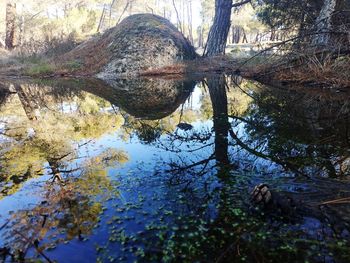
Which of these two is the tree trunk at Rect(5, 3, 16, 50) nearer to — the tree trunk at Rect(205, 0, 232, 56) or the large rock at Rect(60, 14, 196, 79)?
the large rock at Rect(60, 14, 196, 79)

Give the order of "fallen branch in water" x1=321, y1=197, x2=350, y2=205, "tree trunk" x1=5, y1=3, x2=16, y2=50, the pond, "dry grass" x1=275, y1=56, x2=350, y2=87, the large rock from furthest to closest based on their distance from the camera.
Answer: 1. "tree trunk" x1=5, y1=3, x2=16, y2=50
2. the large rock
3. "dry grass" x1=275, y1=56, x2=350, y2=87
4. "fallen branch in water" x1=321, y1=197, x2=350, y2=205
5. the pond

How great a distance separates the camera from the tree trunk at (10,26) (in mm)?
19062

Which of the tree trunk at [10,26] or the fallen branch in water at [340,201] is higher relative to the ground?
the tree trunk at [10,26]

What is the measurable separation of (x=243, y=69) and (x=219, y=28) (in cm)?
335

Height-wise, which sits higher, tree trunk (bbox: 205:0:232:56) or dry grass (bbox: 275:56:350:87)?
tree trunk (bbox: 205:0:232:56)

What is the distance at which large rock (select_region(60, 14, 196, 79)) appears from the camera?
44.1ft

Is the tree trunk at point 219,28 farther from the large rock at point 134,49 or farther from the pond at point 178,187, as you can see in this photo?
the pond at point 178,187

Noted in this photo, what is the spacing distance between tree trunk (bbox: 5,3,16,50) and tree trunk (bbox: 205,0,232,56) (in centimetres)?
1237

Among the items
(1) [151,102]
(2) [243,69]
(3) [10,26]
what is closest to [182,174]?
(1) [151,102]

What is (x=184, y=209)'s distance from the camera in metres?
2.07

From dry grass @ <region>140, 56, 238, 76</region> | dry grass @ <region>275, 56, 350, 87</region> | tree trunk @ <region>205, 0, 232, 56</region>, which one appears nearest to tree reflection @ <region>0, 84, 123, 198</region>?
dry grass @ <region>275, 56, 350, 87</region>

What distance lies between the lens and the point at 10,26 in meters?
19.1

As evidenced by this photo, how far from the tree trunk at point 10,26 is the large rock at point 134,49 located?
6253 mm

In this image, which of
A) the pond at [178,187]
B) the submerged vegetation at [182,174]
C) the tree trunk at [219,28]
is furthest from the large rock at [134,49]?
the pond at [178,187]
